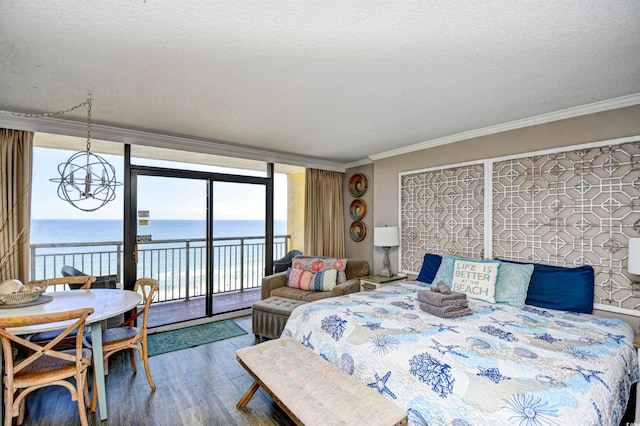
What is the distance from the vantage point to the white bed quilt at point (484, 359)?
4.46 feet

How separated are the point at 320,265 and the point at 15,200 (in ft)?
11.3

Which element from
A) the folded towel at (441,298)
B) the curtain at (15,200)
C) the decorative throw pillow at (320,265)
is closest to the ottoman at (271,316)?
the decorative throw pillow at (320,265)

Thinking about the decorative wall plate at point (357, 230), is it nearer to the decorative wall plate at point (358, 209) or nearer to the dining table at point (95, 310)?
the decorative wall plate at point (358, 209)

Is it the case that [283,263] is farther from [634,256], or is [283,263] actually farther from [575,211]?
[634,256]

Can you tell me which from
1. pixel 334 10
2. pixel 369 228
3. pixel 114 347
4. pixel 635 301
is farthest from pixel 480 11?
pixel 369 228

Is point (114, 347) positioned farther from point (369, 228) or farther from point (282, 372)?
point (369, 228)

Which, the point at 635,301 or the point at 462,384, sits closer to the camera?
the point at 462,384

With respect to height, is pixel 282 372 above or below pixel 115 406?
above

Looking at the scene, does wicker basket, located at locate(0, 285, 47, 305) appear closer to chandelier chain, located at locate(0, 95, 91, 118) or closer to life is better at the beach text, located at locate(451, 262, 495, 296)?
chandelier chain, located at locate(0, 95, 91, 118)

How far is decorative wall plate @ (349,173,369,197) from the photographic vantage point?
524 centimetres

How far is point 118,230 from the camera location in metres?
3.67

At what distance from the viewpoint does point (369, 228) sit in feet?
17.0

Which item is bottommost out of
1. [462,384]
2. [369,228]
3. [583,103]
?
[462,384]

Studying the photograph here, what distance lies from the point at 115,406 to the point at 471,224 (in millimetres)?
3845
